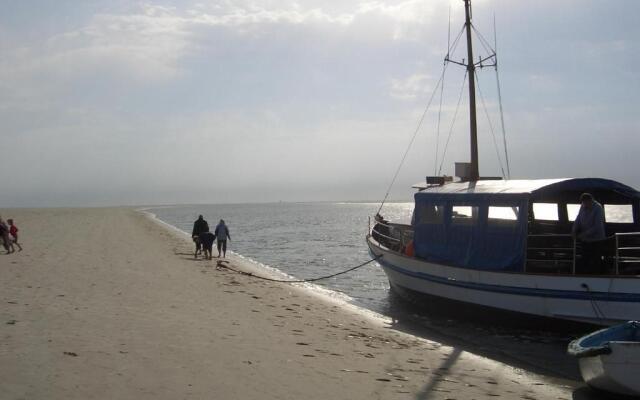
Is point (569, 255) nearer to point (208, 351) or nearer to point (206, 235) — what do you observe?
point (208, 351)

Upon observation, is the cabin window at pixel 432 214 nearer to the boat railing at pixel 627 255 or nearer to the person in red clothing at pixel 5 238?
the boat railing at pixel 627 255

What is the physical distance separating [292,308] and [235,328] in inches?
153

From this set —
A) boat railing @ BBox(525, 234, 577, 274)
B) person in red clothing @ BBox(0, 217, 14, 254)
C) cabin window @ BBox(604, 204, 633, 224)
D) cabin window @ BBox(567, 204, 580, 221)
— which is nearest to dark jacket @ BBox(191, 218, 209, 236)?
person in red clothing @ BBox(0, 217, 14, 254)

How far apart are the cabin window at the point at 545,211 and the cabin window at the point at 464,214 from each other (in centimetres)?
204

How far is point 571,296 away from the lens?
12.1 meters

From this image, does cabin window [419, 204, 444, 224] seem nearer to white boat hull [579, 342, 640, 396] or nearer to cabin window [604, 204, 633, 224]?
cabin window [604, 204, 633, 224]

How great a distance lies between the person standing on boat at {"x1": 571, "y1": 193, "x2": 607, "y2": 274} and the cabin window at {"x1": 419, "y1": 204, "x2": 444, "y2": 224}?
4.30 metres

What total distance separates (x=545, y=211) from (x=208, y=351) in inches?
431

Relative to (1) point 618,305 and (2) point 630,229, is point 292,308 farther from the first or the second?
(2) point 630,229

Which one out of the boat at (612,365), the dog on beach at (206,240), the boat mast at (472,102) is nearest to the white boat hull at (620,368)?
the boat at (612,365)

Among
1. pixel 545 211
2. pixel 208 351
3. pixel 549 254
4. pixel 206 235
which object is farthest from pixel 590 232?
pixel 206 235

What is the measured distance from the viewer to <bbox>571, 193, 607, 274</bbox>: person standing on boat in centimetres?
1195

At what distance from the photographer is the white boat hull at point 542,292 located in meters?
11.5

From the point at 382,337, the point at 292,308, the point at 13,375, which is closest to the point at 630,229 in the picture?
the point at 382,337
